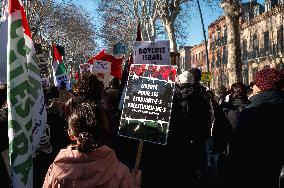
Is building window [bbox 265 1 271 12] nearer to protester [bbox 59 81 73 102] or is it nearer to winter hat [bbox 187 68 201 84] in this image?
protester [bbox 59 81 73 102]

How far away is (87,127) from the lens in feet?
9.75

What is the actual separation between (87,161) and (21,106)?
2.97 ft

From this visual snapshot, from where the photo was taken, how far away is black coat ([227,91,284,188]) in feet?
12.4

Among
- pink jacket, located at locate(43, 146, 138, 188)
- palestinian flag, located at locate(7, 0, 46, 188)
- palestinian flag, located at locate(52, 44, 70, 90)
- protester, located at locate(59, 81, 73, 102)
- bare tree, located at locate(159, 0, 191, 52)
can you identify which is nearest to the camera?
pink jacket, located at locate(43, 146, 138, 188)

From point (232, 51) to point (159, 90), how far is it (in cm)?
1708

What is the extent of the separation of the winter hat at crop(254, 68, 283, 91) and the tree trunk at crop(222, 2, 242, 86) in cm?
1649

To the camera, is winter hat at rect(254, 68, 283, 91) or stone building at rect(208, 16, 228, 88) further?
stone building at rect(208, 16, 228, 88)

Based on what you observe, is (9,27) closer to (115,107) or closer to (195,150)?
(115,107)

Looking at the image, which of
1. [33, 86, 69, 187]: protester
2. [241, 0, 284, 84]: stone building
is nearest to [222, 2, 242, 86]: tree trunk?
[33, 86, 69, 187]: protester

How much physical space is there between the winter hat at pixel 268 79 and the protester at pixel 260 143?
0.17ft

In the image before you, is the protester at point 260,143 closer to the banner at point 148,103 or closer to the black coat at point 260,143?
the black coat at point 260,143

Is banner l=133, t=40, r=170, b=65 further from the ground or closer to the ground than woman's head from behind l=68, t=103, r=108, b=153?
further from the ground

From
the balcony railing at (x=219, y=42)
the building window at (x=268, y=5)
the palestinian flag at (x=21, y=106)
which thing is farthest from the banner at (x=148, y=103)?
the balcony railing at (x=219, y=42)

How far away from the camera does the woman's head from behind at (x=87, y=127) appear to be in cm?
293
